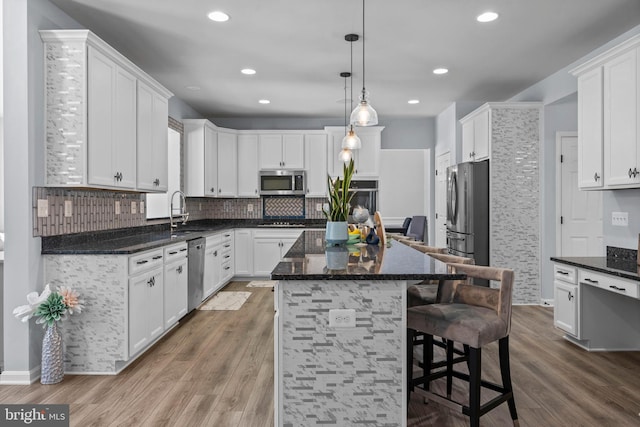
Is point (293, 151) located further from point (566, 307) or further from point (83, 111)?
point (566, 307)

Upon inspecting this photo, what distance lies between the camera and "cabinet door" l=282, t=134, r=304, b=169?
712cm

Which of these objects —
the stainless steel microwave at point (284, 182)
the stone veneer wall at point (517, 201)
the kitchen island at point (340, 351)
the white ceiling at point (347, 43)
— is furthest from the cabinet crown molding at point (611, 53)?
the stainless steel microwave at point (284, 182)

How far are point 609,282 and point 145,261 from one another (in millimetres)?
3607

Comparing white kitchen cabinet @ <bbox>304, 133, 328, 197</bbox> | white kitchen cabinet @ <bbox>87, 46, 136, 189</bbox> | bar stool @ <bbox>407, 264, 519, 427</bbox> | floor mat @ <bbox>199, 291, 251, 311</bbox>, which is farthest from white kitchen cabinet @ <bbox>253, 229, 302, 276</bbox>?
bar stool @ <bbox>407, 264, 519, 427</bbox>

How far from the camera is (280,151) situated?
7.13 metres

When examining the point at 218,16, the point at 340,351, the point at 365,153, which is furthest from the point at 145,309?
the point at 365,153

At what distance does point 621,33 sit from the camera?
3.86 metres

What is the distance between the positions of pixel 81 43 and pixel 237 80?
239 cm

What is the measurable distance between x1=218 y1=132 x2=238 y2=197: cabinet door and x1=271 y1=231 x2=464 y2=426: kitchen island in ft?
16.6

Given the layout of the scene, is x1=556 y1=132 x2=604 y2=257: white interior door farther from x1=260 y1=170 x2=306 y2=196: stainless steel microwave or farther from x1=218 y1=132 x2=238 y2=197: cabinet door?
x1=218 y1=132 x2=238 y2=197: cabinet door

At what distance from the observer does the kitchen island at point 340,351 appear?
205cm

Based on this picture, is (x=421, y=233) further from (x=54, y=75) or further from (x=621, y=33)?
(x=54, y=75)

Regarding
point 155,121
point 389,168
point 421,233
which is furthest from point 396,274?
point 389,168

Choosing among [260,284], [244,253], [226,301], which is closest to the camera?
[226,301]
